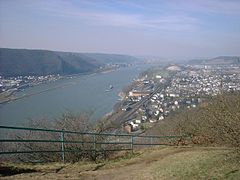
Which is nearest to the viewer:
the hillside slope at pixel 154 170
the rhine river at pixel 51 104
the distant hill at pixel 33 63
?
the hillside slope at pixel 154 170

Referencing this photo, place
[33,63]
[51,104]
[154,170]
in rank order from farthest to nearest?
[33,63] < [51,104] < [154,170]

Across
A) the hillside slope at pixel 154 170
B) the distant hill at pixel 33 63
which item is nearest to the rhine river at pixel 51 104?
the distant hill at pixel 33 63

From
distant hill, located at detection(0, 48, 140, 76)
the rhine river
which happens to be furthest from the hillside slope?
distant hill, located at detection(0, 48, 140, 76)

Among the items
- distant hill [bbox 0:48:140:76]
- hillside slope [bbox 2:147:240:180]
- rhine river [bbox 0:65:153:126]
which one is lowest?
rhine river [bbox 0:65:153:126]

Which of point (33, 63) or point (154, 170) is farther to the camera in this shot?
point (33, 63)

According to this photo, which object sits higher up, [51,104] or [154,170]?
[154,170]

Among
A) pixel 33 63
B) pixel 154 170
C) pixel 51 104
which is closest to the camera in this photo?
pixel 154 170

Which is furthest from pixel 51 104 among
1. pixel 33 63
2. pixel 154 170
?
pixel 154 170

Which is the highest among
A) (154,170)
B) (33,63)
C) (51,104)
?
(33,63)

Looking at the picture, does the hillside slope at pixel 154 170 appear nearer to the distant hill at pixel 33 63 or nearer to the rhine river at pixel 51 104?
the rhine river at pixel 51 104

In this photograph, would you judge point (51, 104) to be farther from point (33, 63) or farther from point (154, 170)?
point (154, 170)

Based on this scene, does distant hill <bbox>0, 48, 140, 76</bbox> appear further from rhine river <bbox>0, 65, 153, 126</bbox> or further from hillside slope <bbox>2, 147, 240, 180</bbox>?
hillside slope <bbox>2, 147, 240, 180</bbox>
